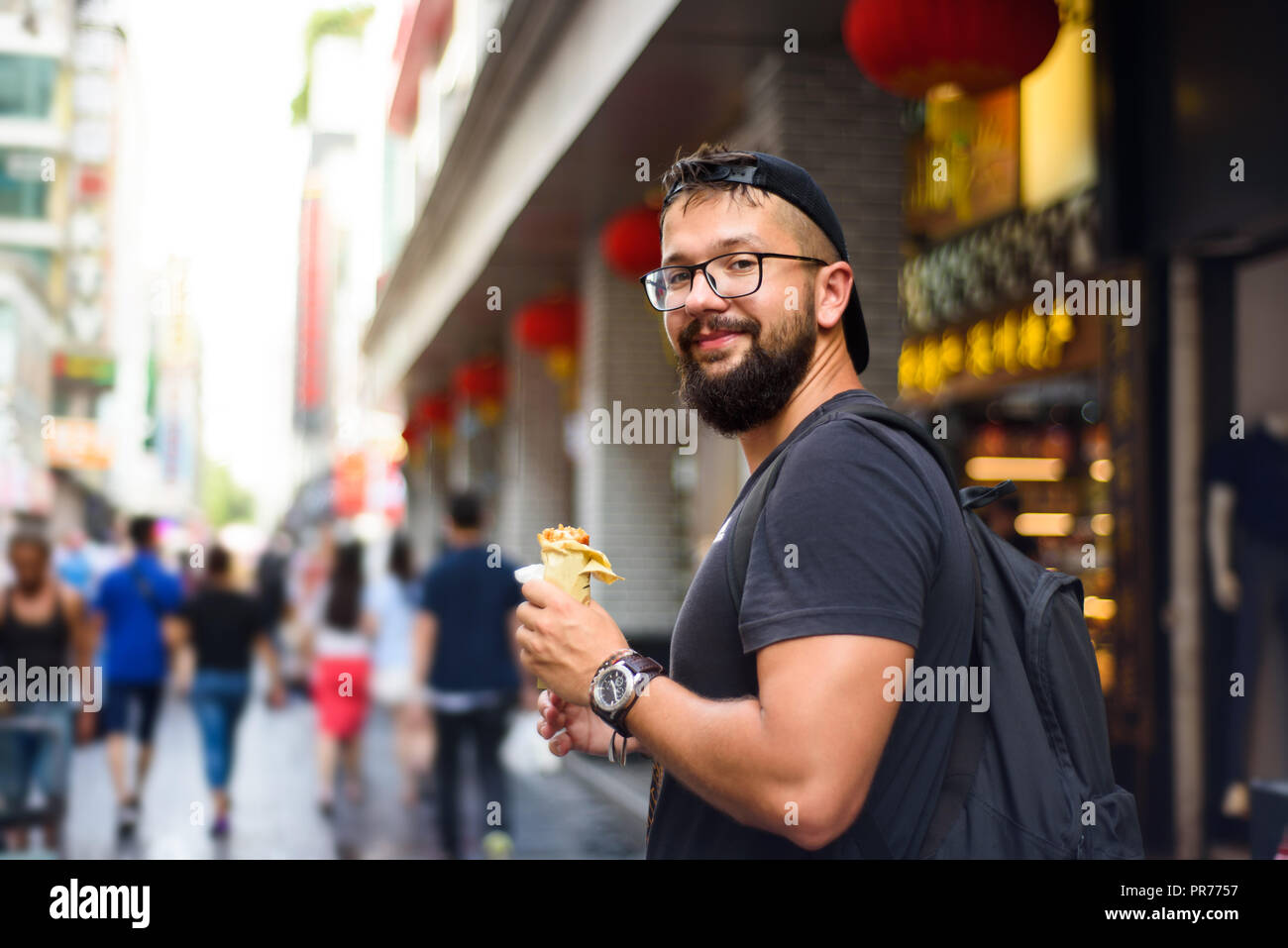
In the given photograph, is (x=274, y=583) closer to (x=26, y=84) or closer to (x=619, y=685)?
(x=619, y=685)

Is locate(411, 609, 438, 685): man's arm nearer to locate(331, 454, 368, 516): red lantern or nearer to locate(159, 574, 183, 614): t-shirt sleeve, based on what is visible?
locate(159, 574, 183, 614): t-shirt sleeve

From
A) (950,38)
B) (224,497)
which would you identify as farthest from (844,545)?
(224,497)

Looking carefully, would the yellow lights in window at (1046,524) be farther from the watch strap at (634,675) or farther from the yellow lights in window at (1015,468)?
the watch strap at (634,675)

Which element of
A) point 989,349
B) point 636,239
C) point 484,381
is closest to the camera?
point 989,349

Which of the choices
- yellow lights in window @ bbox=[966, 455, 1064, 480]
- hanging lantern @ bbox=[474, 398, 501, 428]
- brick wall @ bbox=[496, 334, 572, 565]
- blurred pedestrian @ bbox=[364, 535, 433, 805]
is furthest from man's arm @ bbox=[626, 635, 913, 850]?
hanging lantern @ bbox=[474, 398, 501, 428]

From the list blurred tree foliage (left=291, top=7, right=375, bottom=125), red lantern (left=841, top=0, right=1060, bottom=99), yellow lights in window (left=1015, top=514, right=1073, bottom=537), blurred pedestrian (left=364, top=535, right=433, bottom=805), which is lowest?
blurred pedestrian (left=364, top=535, right=433, bottom=805)

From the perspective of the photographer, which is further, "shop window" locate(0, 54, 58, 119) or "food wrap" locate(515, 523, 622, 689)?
"shop window" locate(0, 54, 58, 119)

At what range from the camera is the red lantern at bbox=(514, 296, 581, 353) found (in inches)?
524

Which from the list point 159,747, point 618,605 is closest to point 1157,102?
point 618,605

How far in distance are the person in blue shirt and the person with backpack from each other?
8.41 metres

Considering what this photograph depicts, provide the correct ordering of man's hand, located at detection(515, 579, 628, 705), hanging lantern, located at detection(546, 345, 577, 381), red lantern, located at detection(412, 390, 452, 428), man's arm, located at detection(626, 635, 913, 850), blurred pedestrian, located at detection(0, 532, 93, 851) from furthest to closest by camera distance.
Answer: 1. red lantern, located at detection(412, 390, 452, 428)
2. hanging lantern, located at detection(546, 345, 577, 381)
3. blurred pedestrian, located at detection(0, 532, 93, 851)
4. man's hand, located at detection(515, 579, 628, 705)
5. man's arm, located at detection(626, 635, 913, 850)

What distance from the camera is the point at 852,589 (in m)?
1.71

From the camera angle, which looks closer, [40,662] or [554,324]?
[40,662]

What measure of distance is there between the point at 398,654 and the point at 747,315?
7.81m
